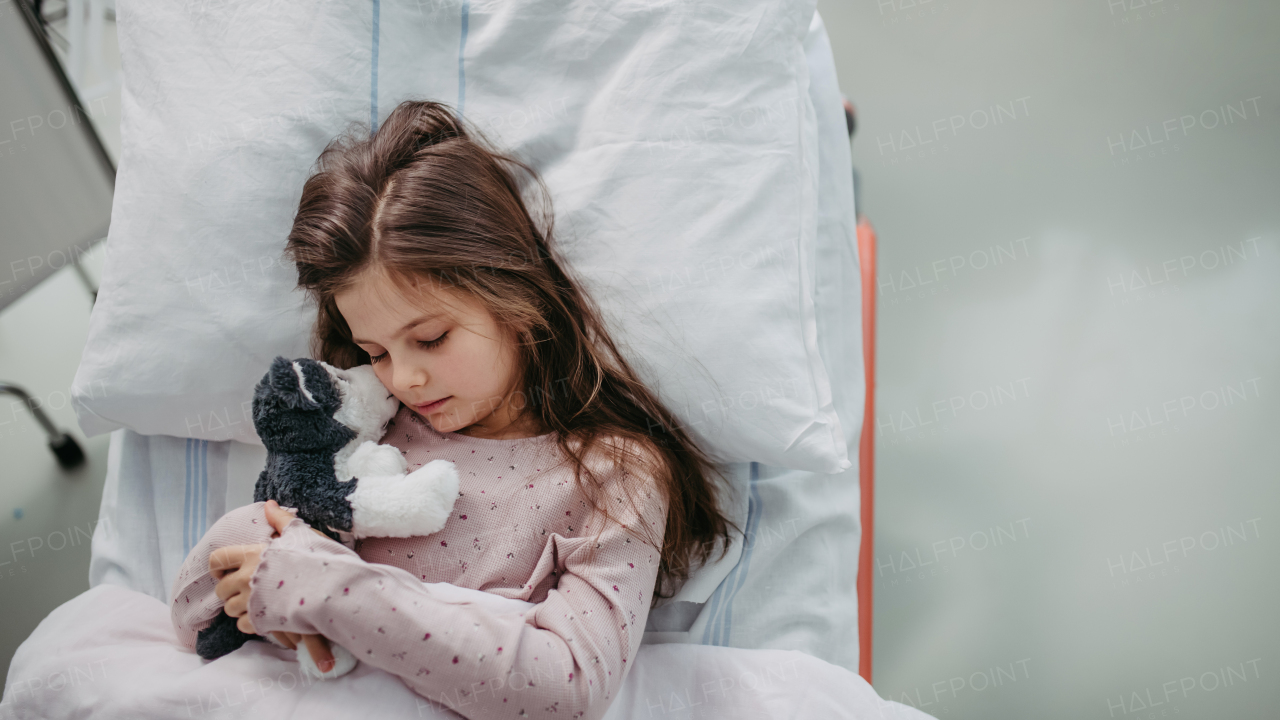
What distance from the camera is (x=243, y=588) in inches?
26.8

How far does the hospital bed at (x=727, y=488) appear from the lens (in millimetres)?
756

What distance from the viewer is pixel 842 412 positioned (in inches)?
37.0

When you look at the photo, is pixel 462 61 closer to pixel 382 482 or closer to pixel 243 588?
pixel 382 482

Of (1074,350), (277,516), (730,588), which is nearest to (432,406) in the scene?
(277,516)

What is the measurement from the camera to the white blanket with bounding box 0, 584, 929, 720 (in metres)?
0.67

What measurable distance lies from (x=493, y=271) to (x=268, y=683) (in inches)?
17.1

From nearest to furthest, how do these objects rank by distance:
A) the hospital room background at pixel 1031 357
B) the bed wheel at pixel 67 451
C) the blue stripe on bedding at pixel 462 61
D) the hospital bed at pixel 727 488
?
the hospital bed at pixel 727 488 → the blue stripe on bedding at pixel 462 61 → the hospital room background at pixel 1031 357 → the bed wheel at pixel 67 451

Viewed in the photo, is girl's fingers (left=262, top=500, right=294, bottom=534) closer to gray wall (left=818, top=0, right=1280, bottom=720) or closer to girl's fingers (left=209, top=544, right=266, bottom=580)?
girl's fingers (left=209, top=544, right=266, bottom=580)

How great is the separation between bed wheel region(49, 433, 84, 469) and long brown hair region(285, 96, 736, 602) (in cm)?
77

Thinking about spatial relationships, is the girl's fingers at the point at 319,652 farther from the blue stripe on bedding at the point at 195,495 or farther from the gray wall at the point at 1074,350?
the gray wall at the point at 1074,350

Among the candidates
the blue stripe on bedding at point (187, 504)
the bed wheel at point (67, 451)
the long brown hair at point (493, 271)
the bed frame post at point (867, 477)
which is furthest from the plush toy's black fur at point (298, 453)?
the bed wheel at point (67, 451)

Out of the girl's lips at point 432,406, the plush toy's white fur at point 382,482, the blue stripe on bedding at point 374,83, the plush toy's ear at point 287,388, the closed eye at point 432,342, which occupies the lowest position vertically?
the plush toy's white fur at point 382,482

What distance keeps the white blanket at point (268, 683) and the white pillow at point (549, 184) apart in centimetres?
21

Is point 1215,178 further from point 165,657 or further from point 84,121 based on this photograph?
point 84,121
